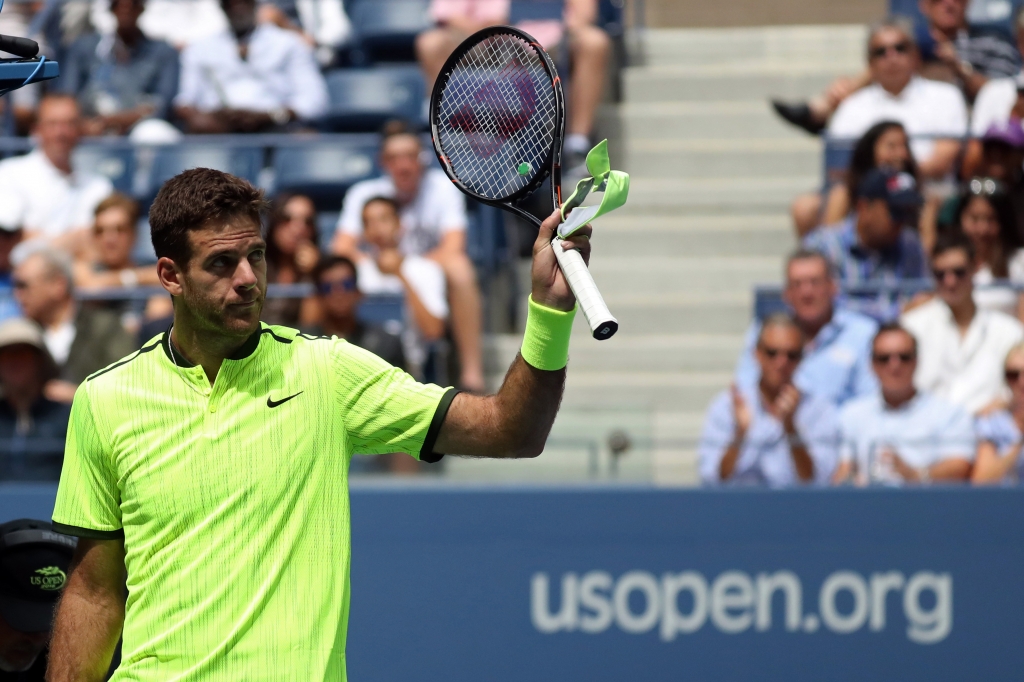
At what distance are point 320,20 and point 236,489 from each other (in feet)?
Answer: 20.2

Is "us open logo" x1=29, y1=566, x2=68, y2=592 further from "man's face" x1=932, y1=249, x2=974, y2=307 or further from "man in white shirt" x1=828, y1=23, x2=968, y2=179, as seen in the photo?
"man in white shirt" x1=828, y1=23, x2=968, y2=179

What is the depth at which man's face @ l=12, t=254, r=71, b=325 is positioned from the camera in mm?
5824

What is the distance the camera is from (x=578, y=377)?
6.39m

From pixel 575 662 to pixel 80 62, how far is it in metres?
4.70

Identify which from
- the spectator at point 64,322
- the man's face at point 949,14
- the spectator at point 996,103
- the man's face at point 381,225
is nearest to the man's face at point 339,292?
the man's face at point 381,225

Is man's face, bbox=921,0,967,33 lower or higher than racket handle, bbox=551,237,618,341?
higher

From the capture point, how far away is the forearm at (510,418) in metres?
2.34

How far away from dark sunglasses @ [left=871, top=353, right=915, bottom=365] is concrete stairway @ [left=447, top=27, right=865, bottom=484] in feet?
2.17

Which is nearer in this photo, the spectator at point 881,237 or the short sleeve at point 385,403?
the short sleeve at point 385,403

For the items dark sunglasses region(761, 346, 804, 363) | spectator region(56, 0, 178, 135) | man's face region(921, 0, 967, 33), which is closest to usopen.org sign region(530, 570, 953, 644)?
dark sunglasses region(761, 346, 804, 363)

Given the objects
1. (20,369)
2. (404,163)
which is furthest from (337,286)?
(20,369)

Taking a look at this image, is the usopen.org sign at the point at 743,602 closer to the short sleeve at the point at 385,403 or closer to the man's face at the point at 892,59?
the man's face at the point at 892,59

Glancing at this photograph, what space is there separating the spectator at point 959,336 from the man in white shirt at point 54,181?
12.5 ft

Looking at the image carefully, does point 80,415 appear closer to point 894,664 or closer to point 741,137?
point 894,664
